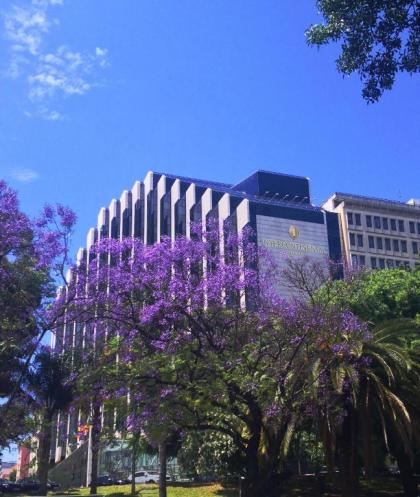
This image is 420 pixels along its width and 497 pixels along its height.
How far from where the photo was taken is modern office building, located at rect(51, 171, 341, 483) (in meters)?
87.4

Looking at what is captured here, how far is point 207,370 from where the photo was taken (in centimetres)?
1424

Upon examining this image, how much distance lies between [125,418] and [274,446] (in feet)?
12.3

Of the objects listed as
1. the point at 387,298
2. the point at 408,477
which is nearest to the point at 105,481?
the point at 387,298

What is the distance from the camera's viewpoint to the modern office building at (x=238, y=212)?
3440 inches

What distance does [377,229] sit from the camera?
9881cm

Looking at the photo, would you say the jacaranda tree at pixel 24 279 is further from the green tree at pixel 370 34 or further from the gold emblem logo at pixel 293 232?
the gold emblem logo at pixel 293 232

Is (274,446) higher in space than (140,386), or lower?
lower

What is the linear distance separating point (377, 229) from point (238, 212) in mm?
25141

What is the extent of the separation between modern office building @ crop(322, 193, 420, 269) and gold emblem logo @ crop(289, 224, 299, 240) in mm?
10004

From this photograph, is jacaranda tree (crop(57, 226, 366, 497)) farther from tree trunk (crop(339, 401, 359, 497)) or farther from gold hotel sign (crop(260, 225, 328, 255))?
gold hotel sign (crop(260, 225, 328, 255))

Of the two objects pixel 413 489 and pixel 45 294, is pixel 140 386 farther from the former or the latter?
pixel 413 489

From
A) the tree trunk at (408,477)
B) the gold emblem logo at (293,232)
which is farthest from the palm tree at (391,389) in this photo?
the gold emblem logo at (293,232)

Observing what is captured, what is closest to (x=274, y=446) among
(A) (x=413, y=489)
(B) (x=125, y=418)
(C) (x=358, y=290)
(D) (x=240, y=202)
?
(B) (x=125, y=418)

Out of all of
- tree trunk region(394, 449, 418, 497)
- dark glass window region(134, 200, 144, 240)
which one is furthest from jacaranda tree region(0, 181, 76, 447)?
dark glass window region(134, 200, 144, 240)
